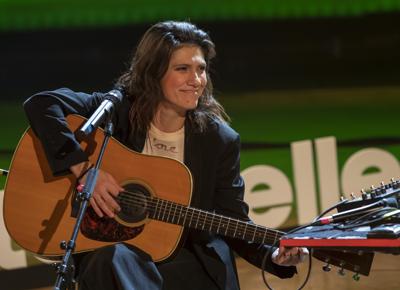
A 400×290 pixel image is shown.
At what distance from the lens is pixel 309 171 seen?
4.75 m

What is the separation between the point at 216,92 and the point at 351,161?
111 cm

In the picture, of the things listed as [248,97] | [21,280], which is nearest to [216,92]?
[248,97]

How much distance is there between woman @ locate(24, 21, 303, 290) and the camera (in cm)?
252

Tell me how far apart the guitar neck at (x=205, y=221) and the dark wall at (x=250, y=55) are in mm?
1689

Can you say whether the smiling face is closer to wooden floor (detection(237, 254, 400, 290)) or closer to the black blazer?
the black blazer

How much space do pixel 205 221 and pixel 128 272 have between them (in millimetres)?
360

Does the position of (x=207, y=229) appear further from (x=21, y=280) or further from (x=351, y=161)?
(x=351, y=161)

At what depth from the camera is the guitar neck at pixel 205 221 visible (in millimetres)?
2479

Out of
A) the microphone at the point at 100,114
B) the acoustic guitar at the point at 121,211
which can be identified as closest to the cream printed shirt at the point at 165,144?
the acoustic guitar at the point at 121,211

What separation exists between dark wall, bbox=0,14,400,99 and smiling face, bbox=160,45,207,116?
55.7 inches

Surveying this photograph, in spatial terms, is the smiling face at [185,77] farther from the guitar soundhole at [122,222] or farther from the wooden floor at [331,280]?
the wooden floor at [331,280]

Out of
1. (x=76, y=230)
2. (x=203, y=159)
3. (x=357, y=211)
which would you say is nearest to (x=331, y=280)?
(x=203, y=159)

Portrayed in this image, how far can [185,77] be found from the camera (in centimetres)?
262

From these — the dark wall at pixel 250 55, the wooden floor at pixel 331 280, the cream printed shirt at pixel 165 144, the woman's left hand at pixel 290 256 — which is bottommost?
the woman's left hand at pixel 290 256
